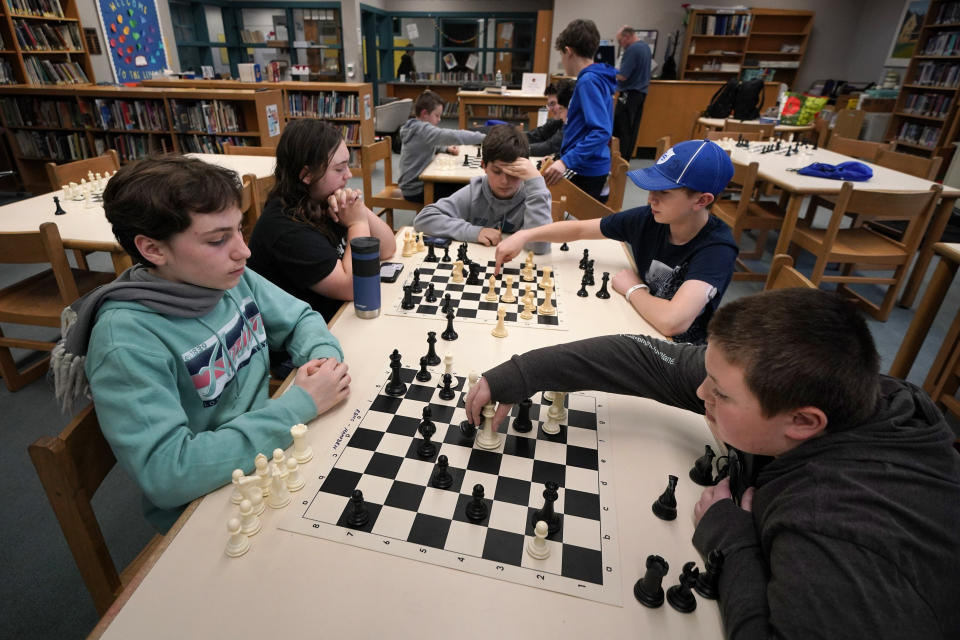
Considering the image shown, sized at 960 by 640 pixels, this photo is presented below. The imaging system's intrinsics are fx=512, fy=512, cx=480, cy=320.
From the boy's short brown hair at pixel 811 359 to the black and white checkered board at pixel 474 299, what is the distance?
800 mm

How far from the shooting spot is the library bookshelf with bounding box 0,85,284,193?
17.3 ft

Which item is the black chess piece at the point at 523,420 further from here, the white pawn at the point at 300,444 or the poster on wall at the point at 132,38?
the poster on wall at the point at 132,38

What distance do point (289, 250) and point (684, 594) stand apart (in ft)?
5.01

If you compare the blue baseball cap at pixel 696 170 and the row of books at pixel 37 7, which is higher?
the row of books at pixel 37 7

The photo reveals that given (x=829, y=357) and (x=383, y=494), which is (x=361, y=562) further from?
(x=829, y=357)

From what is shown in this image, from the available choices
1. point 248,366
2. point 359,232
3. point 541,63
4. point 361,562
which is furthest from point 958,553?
point 541,63

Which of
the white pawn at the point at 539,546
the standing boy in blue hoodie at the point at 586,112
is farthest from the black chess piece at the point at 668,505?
the standing boy in blue hoodie at the point at 586,112

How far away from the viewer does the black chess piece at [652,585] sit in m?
0.80

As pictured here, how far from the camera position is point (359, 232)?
1925 millimetres

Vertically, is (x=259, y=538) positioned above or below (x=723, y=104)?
below

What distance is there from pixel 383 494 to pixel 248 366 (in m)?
0.61

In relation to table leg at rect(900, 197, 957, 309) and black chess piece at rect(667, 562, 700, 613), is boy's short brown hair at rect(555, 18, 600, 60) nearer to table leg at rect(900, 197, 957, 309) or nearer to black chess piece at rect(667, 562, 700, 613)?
table leg at rect(900, 197, 957, 309)

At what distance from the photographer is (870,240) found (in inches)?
140

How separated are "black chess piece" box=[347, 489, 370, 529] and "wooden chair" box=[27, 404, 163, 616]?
1.58 ft
